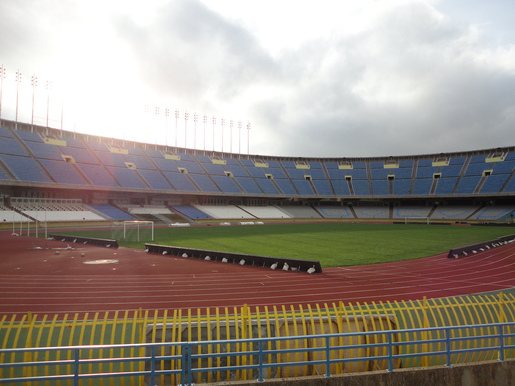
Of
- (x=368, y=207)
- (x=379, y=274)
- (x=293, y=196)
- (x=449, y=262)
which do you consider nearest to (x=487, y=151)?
(x=368, y=207)

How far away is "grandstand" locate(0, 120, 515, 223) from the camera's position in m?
46.6

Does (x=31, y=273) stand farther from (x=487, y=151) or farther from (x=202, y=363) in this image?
(x=487, y=151)

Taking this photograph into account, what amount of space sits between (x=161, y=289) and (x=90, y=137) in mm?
58109

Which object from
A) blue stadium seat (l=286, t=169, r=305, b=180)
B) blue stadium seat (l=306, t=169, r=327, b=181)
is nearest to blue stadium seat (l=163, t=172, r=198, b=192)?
blue stadium seat (l=286, t=169, r=305, b=180)

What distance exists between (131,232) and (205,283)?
1992 centimetres

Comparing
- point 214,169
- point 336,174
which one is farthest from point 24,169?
point 336,174

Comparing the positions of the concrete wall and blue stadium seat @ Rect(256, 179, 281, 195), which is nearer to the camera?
the concrete wall

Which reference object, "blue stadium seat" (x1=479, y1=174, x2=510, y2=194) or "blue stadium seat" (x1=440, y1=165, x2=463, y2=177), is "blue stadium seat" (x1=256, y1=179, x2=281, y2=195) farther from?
"blue stadium seat" (x1=479, y1=174, x2=510, y2=194)

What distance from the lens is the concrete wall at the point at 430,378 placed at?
5.55 metres

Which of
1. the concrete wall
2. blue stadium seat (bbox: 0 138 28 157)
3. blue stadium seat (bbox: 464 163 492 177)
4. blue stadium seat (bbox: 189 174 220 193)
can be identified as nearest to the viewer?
the concrete wall

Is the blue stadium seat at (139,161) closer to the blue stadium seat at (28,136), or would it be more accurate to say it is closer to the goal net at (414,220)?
the blue stadium seat at (28,136)

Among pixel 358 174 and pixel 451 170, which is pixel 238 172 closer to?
pixel 358 174

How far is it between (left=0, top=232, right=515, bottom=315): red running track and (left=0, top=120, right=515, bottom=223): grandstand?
30133 millimetres

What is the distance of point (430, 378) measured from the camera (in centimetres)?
586
